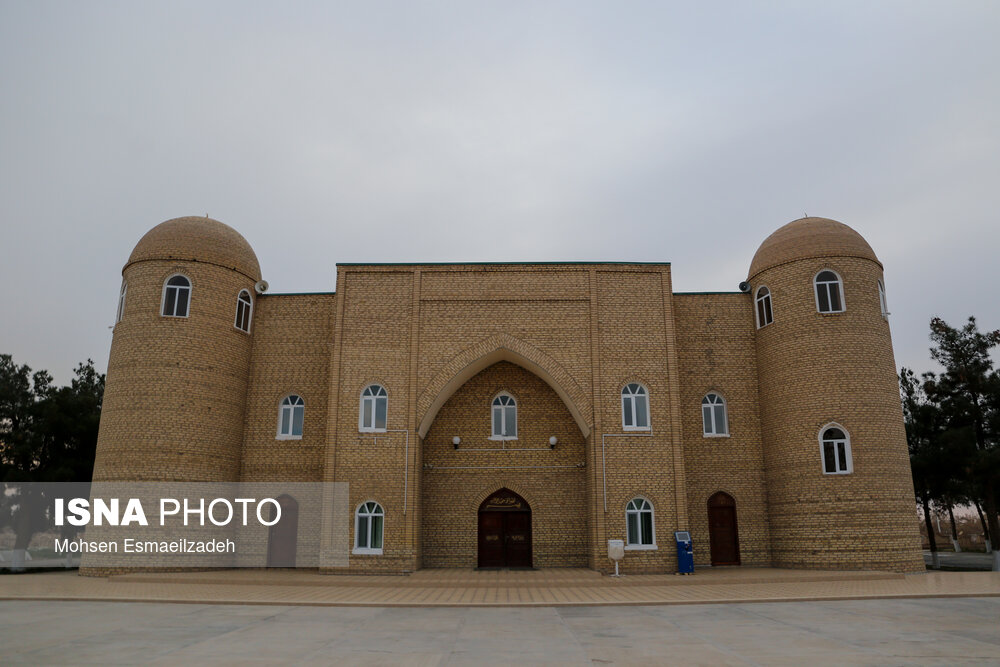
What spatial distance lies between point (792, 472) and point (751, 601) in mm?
6058

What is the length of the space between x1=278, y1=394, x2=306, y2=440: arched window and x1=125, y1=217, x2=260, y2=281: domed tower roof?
149 inches

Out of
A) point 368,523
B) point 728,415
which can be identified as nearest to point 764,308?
point 728,415

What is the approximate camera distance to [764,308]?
1878cm

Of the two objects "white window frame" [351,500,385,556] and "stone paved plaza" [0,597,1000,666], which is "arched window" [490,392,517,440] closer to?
"white window frame" [351,500,385,556]

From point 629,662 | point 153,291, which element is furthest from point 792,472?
point 153,291

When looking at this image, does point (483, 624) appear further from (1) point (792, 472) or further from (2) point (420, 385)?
(1) point (792, 472)

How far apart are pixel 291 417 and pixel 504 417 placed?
6005 millimetres

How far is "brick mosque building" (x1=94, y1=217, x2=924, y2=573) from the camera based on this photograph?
1670 cm

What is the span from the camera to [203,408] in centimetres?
Answer: 1748

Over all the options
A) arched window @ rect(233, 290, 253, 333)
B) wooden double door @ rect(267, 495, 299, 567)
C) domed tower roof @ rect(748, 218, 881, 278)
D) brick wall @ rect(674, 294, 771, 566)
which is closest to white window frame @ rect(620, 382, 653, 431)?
brick wall @ rect(674, 294, 771, 566)

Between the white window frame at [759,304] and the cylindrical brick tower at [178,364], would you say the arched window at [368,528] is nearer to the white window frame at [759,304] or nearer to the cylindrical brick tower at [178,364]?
the cylindrical brick tower at [178,364]

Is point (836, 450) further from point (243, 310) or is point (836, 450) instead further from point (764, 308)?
point (243, 310)

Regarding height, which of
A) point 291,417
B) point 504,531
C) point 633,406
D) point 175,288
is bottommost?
point 504,531

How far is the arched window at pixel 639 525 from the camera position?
54.5ft
